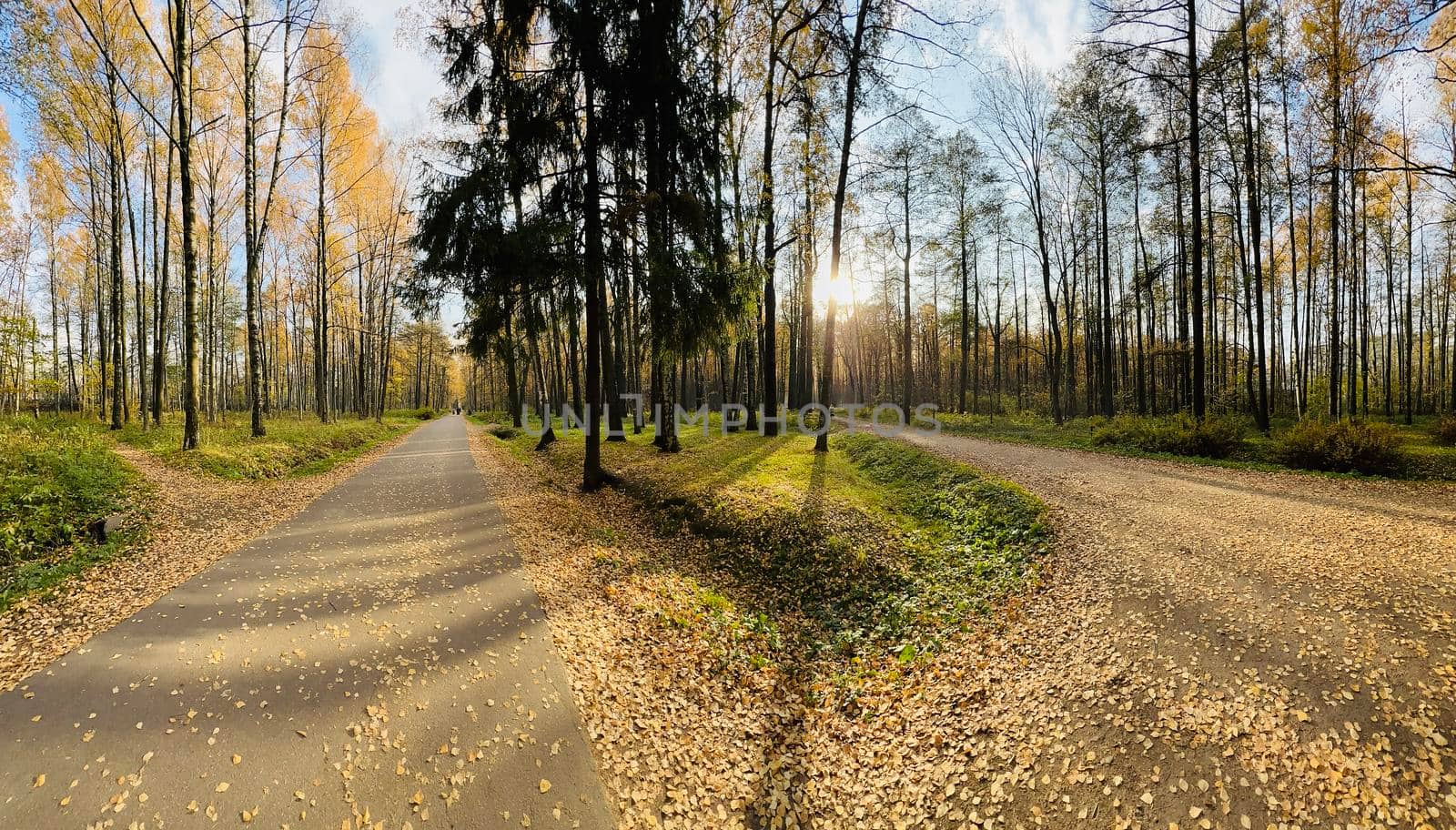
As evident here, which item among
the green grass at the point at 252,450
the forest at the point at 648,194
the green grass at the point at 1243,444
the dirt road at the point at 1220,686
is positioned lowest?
the dirt road at the point at 1220,686

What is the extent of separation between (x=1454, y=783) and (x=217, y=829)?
7.03m

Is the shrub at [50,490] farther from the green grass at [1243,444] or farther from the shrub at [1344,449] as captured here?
the shrub at [1344,449]

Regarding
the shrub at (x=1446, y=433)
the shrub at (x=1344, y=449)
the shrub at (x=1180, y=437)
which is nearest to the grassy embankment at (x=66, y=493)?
the shrub at (x=1344, y=449)

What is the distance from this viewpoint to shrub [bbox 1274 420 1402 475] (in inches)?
382

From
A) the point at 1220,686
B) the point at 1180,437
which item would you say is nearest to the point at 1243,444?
the point at 1180,437

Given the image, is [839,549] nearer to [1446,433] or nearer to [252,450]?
[252,450]

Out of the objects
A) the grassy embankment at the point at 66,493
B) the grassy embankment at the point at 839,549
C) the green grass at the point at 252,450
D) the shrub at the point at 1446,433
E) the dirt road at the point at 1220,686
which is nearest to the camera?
the dirt road at the point at 1220,686

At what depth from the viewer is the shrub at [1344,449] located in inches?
382

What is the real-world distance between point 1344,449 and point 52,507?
20542 millimetres

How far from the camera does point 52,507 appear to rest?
6.21 meters

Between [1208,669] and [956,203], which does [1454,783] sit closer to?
[1208,669]

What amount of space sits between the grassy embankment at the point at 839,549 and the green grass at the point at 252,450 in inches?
305

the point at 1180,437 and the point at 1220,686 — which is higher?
the point at 1180,437

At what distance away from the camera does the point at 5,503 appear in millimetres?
5840
